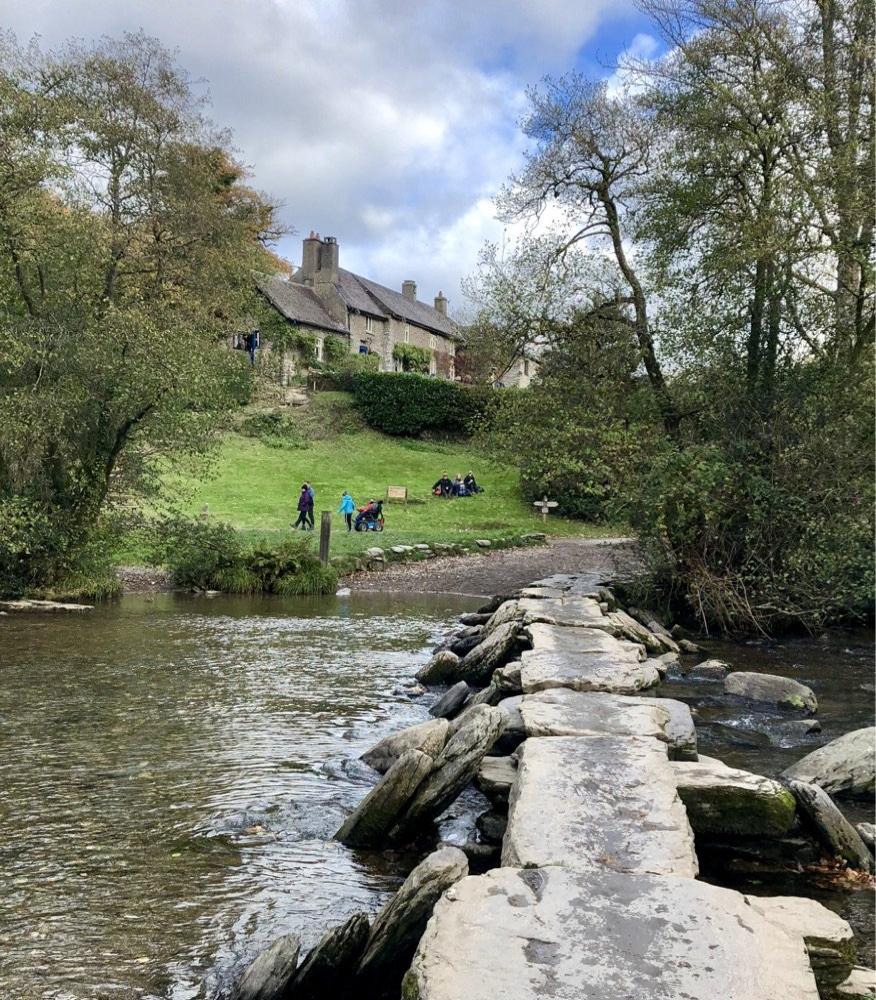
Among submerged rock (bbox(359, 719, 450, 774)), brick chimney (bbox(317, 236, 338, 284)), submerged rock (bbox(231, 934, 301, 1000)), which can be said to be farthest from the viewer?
brick chimney (bbox(317, 236, 338, 284))

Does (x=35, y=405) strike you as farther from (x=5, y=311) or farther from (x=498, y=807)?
(x=498, y=807)

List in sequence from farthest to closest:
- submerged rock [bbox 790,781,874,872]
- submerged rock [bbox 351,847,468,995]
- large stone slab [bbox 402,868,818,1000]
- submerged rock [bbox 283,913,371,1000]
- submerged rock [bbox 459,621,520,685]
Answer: submerged rock [bbox 459,621,520,685] → submerged rock [bbox 790,781,874,872] → submerged rock [bbox 351,847,468,995] → submerged rock [bbox 283,913,371,1000] → large stone slab [bbox 402,868,818,1000]

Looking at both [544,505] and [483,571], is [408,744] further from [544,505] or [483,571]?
[544,505]

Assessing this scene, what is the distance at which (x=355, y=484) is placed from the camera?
36.9 meters

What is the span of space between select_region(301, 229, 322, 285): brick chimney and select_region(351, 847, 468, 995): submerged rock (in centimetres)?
5824

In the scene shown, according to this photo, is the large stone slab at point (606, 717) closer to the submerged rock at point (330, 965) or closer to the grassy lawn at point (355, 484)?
the submerged rock at point (330, 965)

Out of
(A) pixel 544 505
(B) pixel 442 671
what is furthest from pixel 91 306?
(A) pixel 544 505

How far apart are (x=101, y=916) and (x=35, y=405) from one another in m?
12.6

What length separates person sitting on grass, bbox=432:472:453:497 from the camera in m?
36.4

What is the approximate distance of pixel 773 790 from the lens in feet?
17.7

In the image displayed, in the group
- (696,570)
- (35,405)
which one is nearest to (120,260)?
(35,405)

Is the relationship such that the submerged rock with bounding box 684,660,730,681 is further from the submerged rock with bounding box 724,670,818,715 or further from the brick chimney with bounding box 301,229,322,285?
the brick chimney with bounding box 301,229,322,285

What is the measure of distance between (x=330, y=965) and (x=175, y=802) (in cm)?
270

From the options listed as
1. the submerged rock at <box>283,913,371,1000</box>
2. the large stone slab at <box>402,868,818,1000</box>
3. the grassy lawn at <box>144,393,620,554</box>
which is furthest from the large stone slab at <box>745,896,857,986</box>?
the grassy lawn at <box>144,393,620,554</box>
